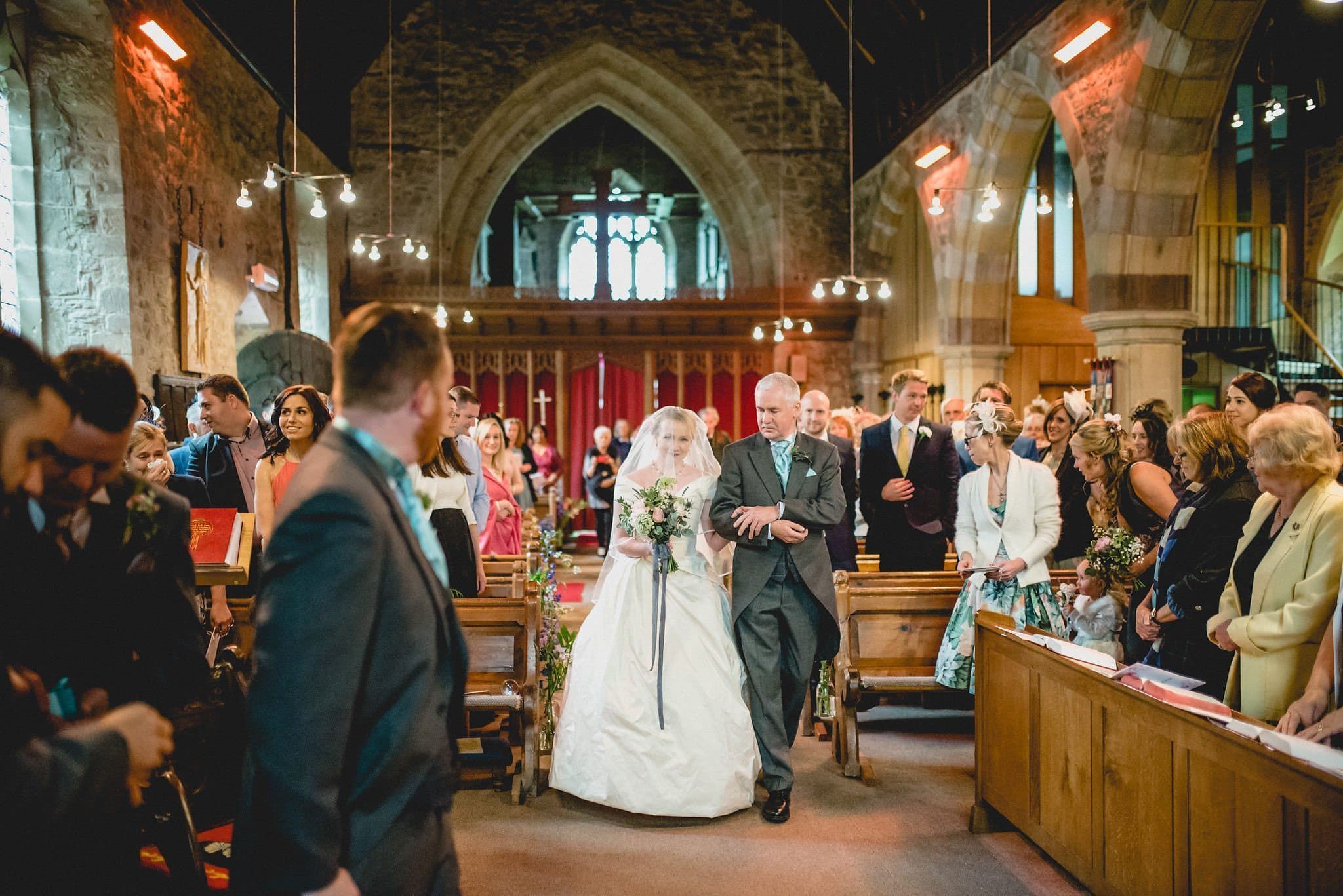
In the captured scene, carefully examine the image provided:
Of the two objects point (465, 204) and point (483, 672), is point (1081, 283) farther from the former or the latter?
point (483, 672)

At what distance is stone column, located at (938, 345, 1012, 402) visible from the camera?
10.9 m

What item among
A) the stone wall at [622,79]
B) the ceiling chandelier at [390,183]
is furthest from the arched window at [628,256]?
the ceiling chandelier at [390,183]

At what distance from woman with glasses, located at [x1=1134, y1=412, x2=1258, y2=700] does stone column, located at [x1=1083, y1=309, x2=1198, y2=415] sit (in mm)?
4560

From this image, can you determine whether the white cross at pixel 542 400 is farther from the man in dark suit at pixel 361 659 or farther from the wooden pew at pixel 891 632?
the man in dark suit at pixel 361 659

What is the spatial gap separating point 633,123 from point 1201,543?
13.2m

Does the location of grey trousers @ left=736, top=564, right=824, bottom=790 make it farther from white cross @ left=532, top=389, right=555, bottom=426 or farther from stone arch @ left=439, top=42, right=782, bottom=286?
stone arch @ left=439, top=42, right=782, bottom=286

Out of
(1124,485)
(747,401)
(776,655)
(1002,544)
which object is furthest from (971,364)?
(776,655)

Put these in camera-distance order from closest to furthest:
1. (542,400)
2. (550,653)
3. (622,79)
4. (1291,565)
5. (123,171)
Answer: (1291,565) → (550,653) → (123,171) → (542,400) → (622,79)

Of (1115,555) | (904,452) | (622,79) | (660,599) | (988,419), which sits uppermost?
(622,79)

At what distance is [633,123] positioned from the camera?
14914 millimetres

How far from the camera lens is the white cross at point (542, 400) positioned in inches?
537

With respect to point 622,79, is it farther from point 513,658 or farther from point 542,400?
point 513,658

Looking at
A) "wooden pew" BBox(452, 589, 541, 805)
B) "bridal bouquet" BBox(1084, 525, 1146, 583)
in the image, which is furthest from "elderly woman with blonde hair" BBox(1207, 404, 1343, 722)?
"wooden pew" BBox(452, 589, 541, 805)

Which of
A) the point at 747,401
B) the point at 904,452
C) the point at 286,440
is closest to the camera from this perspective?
the point at 286,440
